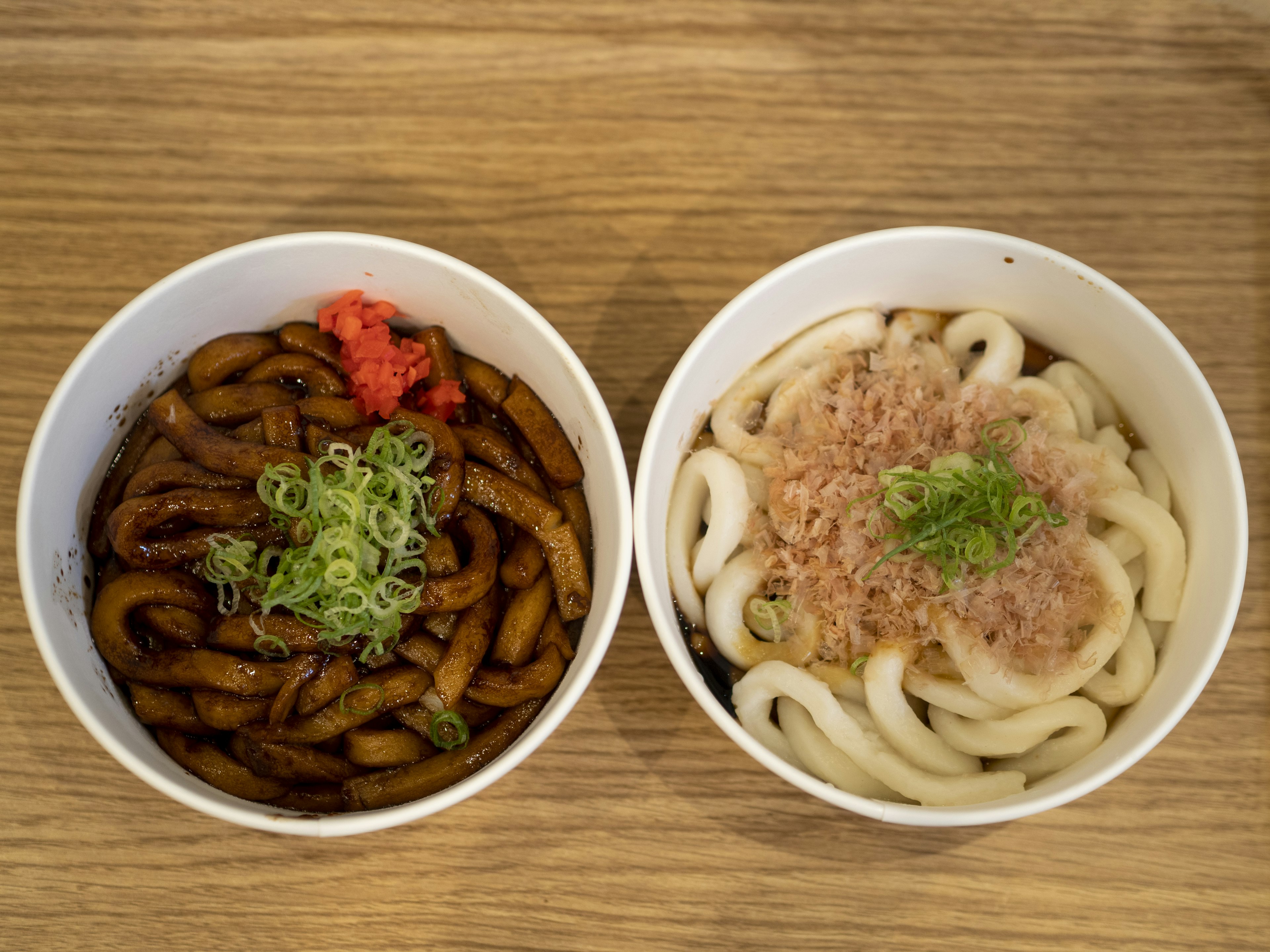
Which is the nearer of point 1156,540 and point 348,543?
point 348,543

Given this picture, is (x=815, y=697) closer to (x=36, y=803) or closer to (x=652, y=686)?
(x=652, y=686)

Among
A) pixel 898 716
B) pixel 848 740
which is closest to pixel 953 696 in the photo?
pixel 898 716

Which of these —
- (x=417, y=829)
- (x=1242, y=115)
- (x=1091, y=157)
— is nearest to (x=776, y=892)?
(x=417, y=829)

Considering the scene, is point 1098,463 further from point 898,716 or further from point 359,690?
point 359,690

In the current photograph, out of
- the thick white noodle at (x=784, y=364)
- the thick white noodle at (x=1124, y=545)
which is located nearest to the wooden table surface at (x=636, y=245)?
the thick white noodle at (x=784, y=364)

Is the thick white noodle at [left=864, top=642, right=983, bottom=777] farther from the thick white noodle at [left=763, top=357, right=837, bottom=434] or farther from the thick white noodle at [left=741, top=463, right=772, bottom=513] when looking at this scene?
the thick white noodle at [left=763, top=357, right=837, bottom=434]

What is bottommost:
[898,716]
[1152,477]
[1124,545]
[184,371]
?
[898,716]
